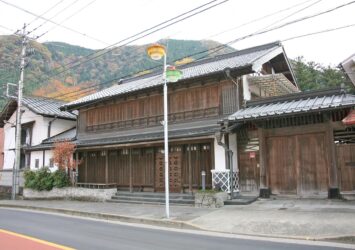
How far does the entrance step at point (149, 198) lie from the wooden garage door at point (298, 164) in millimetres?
4187

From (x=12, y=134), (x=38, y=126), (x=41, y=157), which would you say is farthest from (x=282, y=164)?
(x=12, y=134)

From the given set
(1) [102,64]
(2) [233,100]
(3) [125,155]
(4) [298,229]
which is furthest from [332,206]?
(1) [102,64]

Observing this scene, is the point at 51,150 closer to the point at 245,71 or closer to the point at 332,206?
the point at 245,71

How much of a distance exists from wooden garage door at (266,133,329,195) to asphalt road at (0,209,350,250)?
6.85m

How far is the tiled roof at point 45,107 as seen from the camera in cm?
3034

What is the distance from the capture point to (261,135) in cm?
1661

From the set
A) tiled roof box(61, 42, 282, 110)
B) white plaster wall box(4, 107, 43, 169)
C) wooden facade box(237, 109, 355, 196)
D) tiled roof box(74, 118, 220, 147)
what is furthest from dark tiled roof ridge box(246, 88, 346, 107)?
white plaster wall box(4, 107, 43, 169)

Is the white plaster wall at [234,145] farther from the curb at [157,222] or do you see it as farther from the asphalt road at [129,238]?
the asphalt road at [129,238]

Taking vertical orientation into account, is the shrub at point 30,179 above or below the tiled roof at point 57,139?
below

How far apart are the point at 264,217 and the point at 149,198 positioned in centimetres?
858

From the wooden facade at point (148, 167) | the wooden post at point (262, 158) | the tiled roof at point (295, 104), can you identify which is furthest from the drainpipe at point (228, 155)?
the wooden facade at point (148, 167)

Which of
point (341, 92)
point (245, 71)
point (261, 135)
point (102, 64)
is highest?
point (102, 64)

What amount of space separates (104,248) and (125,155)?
48.7 feet

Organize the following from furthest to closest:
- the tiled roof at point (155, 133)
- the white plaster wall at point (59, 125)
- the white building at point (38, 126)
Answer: the white plaster wall at point (59, 125), the white building at point (38, 126), the tiled roof at point (155, 133)
